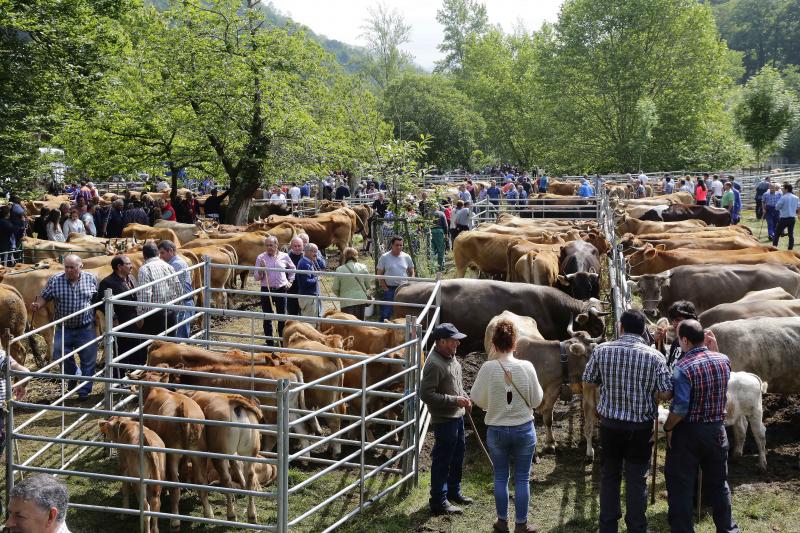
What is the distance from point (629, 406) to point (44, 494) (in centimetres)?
419

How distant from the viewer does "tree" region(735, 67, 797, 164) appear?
44.5m

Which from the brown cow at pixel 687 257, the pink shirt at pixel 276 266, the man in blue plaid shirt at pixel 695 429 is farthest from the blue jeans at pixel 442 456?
the brown cow at pixel 687 257

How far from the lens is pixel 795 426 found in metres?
9.76

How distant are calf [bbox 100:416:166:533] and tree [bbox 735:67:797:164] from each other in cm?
4317

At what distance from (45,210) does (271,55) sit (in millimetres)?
7152

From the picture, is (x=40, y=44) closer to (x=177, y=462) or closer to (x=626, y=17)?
(x=177, y=462)

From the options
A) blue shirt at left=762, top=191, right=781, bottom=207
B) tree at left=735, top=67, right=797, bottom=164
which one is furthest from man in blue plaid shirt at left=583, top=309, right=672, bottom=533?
tree at left=735, top=67, right=797, bottom=164

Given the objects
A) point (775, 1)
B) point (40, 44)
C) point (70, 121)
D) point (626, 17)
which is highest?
point (775, 1)

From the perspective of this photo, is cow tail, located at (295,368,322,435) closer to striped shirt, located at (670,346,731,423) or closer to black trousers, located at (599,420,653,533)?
black trousers, located at (599,420,653,533)

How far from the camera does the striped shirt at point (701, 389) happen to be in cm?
669

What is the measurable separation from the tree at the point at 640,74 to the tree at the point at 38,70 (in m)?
31.6

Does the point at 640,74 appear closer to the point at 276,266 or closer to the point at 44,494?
the point at 276,266

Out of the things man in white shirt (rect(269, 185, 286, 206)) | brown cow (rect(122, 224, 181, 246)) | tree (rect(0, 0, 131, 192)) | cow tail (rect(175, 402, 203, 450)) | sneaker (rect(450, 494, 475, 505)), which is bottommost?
sneaker (rect(450, 494, 475, 505))

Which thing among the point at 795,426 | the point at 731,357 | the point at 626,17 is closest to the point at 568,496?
the point at 731,357
